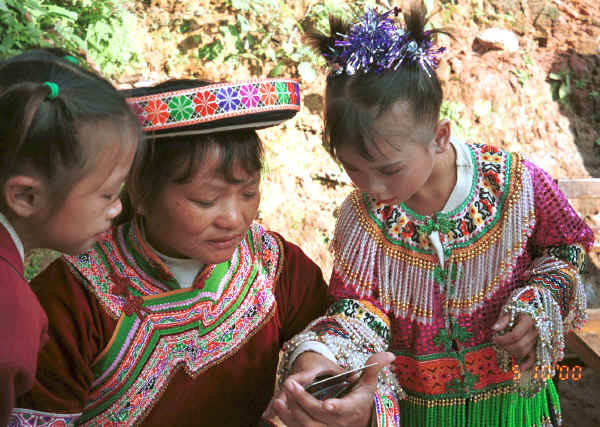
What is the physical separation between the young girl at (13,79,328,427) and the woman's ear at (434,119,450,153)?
44 cm

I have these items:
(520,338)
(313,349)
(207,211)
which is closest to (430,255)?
(520,338)

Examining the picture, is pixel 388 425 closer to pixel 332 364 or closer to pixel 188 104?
pixel 332 364

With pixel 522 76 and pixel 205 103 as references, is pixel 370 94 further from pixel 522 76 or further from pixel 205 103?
pixel 522 76

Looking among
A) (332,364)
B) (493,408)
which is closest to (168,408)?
(332,364)

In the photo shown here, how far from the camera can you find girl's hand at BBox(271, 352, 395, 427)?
142cm

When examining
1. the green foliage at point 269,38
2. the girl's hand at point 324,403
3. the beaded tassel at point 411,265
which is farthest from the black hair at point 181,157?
the green foliage at point 269,38

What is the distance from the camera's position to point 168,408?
1.61 meters

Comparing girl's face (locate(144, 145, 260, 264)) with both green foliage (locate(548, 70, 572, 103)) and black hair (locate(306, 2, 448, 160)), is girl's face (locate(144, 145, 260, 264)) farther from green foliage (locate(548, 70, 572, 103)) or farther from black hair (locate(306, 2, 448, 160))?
green foliage (locate(548, 70, 572, 103))

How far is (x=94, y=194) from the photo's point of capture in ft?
4.07

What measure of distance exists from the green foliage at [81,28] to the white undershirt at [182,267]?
2819mm

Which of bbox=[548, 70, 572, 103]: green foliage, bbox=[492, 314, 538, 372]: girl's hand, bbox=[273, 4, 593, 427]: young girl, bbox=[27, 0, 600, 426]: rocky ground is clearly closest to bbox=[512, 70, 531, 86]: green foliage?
bbox=[27, 0, 600, 426]: rocky ground

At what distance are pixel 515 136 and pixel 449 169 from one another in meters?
3.36

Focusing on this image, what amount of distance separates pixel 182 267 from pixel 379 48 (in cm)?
85

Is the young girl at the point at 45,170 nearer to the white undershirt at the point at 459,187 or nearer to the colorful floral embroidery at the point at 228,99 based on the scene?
the colorful floral embroidery at the point at 228,99
